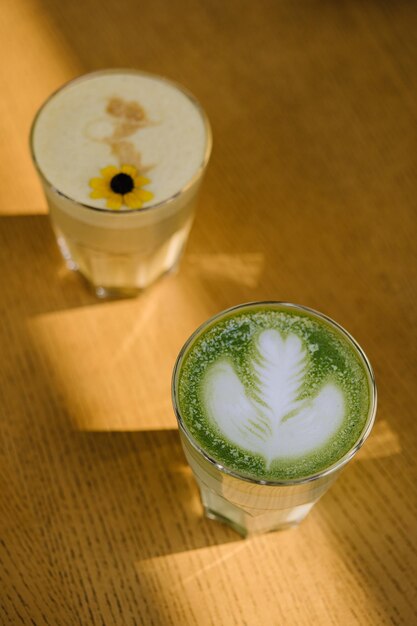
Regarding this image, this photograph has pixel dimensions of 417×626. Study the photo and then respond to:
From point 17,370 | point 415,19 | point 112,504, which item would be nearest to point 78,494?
point 112,504

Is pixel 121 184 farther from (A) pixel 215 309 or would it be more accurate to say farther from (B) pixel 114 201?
(A) pixel 215 309

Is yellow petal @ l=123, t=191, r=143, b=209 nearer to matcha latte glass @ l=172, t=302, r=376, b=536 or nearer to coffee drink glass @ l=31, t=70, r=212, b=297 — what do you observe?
coffee drink glass @ l=31, t=70, r=212, b=297

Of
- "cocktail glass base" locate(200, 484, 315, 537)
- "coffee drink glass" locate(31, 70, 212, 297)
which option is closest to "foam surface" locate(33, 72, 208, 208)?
"coffee drink glass" locate(31, 70, 212, 297)

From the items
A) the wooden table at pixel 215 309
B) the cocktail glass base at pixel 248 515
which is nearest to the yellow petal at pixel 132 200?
the wooden table at pixel 215 309

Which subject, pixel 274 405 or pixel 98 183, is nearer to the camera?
pixel 274 405

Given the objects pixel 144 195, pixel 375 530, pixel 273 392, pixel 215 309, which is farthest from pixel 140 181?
pixel 375 530
